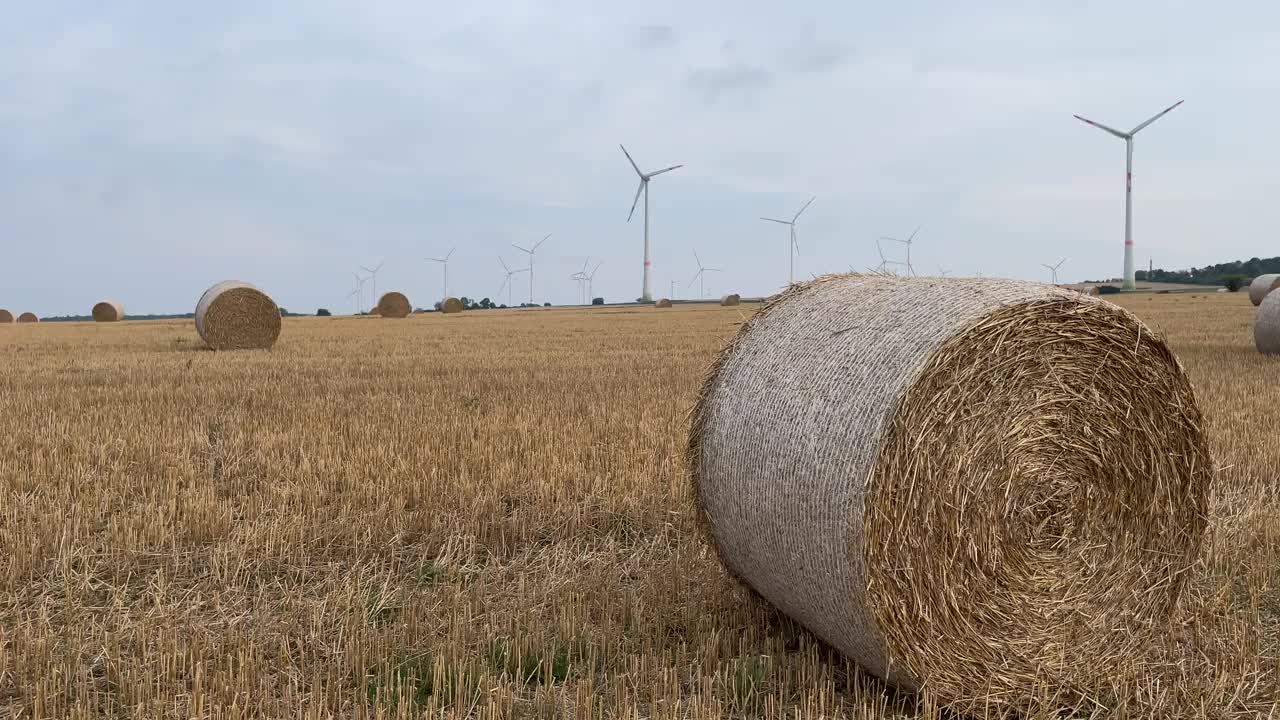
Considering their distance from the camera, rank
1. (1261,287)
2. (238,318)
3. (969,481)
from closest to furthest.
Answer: (969,481) < (238,318) < (1261,287)

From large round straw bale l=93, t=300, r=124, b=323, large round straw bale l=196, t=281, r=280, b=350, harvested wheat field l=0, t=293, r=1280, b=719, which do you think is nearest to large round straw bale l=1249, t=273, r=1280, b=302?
harvested wheat field l=0, t=293, r=1280, b=719

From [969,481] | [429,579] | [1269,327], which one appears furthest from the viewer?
[1269,327]

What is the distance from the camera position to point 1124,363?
161 inches

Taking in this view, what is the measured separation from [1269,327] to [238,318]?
19.5 meters

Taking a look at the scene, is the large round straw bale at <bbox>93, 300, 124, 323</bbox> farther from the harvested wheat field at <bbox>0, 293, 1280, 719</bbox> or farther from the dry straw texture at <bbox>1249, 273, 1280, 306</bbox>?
the dry straw texture at <bbox>1249, 273, 1280, 306</bbox>

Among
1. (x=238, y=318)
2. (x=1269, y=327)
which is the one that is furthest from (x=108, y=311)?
(x=1269, y=327)

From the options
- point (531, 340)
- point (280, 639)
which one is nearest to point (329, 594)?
point (280, 639)

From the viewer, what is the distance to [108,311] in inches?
1831

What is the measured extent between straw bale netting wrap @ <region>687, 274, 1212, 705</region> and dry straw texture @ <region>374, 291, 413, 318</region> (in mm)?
42682

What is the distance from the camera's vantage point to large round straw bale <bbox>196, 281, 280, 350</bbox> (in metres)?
20.4

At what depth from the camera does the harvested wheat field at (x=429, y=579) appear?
371 cm

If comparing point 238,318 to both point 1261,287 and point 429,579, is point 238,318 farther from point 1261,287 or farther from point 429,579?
point 1261,287

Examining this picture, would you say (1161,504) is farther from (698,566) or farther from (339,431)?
(339,431)

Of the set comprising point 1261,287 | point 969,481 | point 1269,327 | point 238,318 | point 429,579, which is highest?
point 1261,287
